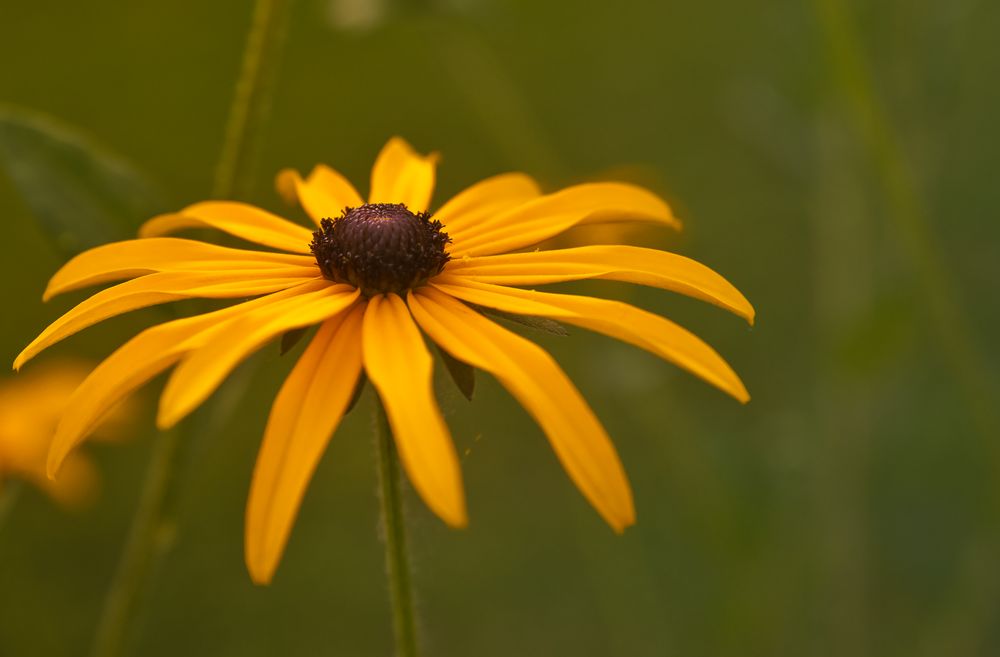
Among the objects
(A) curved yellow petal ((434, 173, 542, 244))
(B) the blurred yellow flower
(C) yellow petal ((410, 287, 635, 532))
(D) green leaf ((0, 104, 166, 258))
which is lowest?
(C) yellow petal ((410, 287, 635, 532))

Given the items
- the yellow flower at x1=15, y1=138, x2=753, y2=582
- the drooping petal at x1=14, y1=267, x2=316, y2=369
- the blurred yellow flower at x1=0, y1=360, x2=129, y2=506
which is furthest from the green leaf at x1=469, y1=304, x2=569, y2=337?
the blurred yellow flower at x1=0, y1=360, x2=129, y2=506

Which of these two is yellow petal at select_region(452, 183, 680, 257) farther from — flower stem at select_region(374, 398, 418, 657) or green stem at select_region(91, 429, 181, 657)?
green stem at select_region(91, 429, 181, 657)

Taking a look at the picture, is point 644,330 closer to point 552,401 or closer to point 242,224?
point 552,401

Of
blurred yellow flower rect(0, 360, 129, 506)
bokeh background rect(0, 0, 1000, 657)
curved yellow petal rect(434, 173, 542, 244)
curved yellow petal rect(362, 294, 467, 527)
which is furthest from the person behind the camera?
bokeh background rect(0, 0, 1000, 657)

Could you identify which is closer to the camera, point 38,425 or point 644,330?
point 644,330

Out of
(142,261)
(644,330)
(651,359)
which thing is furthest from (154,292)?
(651,359)

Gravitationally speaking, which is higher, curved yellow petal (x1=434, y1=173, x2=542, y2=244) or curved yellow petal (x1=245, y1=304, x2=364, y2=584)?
curved yellow petal (x1=434, y1=173, x2=542, y2=244)

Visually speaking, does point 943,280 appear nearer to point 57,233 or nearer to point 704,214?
point 57,233
